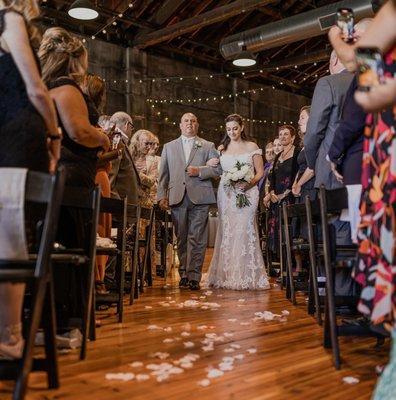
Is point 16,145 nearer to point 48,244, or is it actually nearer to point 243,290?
point 48,244

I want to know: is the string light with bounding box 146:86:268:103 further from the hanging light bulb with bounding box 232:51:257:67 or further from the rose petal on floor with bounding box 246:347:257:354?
the rose petal on floor with bounding box 246:347:257:354

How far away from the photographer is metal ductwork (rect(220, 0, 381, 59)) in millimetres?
8688

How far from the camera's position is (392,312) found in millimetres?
1526

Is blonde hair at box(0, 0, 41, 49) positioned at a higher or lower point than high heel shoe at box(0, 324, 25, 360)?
higher

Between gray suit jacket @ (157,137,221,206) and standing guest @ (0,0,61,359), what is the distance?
3382 mm

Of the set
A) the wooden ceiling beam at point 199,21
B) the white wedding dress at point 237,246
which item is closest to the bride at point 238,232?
the white wedding dress at point 237,246

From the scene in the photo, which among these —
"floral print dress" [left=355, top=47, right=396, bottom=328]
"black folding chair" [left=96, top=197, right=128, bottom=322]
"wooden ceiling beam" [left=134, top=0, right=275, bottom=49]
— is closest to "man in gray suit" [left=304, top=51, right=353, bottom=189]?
"black folding chair" [left=96, top=197, right=128, bottom=322]

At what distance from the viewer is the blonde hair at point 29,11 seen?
7.08 ft

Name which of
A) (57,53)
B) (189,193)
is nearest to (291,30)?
(189,193)

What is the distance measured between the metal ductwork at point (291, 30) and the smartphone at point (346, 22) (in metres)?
6.71

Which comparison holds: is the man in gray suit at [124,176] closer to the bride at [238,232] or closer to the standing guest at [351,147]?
the bride at [238,232]

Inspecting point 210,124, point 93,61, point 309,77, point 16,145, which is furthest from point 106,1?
point 16,145

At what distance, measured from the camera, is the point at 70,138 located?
9.05ft

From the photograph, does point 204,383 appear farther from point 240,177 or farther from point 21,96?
point 240,177
